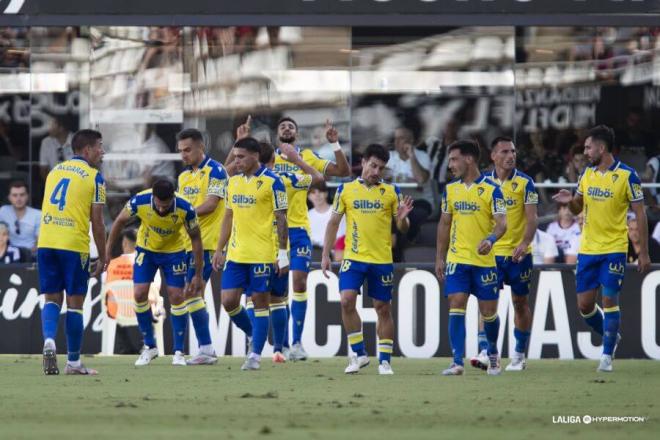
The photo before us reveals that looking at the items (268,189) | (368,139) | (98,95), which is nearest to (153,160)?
(98,95)

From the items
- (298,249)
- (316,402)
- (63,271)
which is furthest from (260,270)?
(316,402)

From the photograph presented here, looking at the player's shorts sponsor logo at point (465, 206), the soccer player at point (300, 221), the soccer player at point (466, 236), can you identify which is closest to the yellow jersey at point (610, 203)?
the soccer player at point (466, 236)

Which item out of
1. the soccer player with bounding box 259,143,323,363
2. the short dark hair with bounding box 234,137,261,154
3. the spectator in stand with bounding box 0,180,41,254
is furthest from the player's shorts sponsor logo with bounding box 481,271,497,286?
the spectator in stand with bounding box 0,180,41,254

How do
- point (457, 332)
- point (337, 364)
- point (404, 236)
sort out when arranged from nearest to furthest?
point (457, 332)
point (337, 364)
point (404, 236)

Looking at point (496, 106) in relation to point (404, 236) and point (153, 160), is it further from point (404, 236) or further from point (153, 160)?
point (153, 160)

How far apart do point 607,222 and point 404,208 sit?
6.61 feet

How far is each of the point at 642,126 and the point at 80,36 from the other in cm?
721

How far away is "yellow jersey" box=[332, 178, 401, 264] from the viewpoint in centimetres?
1412

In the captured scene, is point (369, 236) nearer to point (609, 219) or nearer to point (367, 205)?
point (367, 205)

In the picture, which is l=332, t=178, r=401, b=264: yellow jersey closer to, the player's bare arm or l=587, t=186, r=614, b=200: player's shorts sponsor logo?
the player's bare arm

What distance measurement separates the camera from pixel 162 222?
48.6 feet

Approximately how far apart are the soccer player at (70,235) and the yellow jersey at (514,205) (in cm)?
379

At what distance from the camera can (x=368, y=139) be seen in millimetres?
20031

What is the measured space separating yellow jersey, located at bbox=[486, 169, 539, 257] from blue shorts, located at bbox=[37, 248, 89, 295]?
386 centimetres
